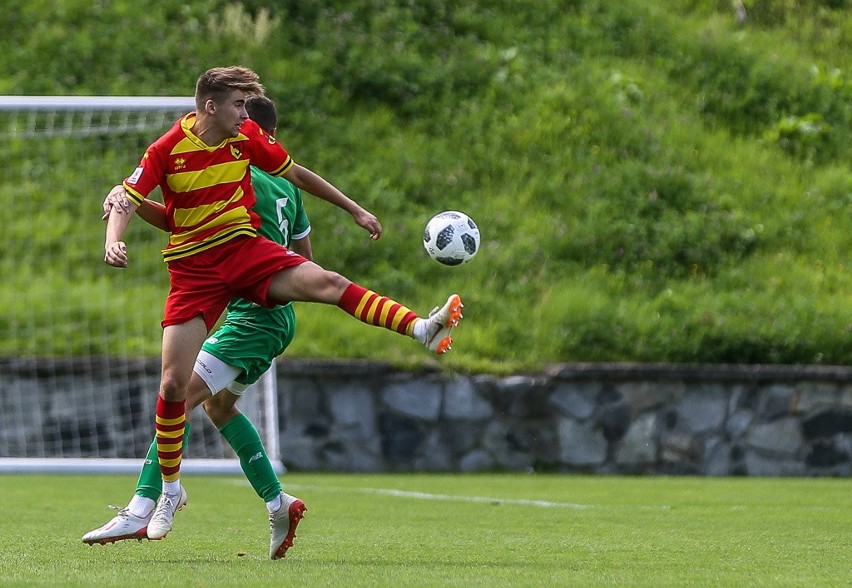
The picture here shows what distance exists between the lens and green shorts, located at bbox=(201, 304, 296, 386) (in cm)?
538

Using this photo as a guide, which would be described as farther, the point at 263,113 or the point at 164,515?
the point at 263,113

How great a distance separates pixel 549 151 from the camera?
1406 cm

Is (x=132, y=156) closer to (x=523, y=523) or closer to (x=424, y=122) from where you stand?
(x=424, y=122)

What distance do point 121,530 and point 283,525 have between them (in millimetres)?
593

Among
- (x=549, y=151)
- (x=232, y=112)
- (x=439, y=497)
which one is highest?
(x=232, y=112)

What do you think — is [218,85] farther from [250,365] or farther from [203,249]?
[250,365]

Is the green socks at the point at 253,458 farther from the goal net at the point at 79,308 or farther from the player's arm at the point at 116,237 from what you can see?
the goal net at the point at 79,308

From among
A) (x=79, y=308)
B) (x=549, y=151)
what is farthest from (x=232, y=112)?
(x=549, y=151)

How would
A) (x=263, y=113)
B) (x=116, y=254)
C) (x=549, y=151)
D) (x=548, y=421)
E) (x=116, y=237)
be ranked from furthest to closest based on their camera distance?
1. (x=549, y=151)
2. (x=548, y=421)
3. (x=263, y=113)
4. (x=116, y=237)
5. (x=116, y=254)

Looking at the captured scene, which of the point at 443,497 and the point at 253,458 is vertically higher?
the point at 253,458

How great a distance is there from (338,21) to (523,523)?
10.0 m

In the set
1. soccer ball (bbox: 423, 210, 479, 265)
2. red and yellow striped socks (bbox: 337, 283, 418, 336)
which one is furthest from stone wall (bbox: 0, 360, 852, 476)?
red and yellow striped socks (bbox: 337, 283, 418, 336)

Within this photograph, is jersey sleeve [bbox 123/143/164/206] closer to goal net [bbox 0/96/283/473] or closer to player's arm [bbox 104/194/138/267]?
player's arm [bbox 104/194/138/267]

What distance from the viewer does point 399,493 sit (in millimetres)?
8609
